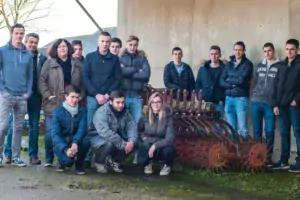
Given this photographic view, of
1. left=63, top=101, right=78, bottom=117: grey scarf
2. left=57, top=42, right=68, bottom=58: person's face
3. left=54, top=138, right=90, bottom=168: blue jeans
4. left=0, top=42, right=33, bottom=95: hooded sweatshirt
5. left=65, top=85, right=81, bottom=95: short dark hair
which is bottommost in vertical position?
left=54, top=138, right=90, bottom=168: blue jeans

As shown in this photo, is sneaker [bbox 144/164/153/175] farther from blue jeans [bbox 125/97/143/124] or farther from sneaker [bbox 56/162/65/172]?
sneaker [bbox 56/162/65/172]

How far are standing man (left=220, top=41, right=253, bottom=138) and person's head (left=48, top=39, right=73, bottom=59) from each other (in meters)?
2.38

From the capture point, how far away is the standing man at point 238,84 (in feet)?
26.0

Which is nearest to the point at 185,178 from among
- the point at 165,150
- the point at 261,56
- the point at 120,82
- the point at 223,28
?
the point at 165,150

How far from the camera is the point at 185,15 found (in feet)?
34.8

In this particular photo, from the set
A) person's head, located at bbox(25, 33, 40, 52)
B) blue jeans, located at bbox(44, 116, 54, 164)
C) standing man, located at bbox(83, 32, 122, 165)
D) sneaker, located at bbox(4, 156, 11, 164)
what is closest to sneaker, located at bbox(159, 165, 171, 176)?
standing man, located at bbox(83, 32, 122, 165)

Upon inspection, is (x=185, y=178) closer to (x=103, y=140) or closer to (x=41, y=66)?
(x=103, y=140)

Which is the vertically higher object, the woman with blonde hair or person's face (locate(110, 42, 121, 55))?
person's face (locate(110, 42, 121, 55))

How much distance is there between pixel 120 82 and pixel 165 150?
121 cm

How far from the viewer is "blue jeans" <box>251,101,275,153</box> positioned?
764 centimetres

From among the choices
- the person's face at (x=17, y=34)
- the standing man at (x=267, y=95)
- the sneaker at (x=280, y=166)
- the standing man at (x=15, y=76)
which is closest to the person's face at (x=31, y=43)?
the standing man at (x=15, y=76)

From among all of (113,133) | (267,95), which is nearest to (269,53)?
(267,95)

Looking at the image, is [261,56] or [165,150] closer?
[165,150]

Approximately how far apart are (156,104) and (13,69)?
1.88m
